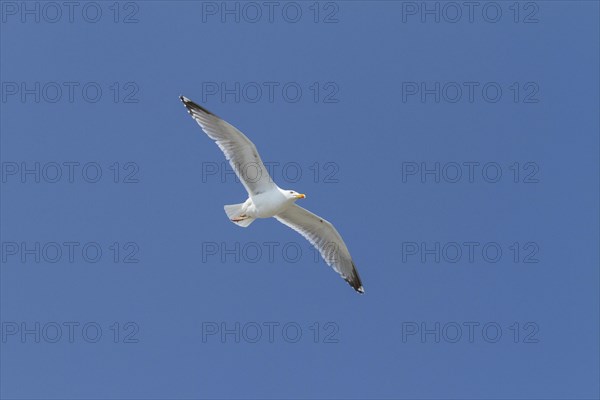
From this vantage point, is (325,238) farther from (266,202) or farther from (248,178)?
(248,178)

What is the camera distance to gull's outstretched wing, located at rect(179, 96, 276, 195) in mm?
7473

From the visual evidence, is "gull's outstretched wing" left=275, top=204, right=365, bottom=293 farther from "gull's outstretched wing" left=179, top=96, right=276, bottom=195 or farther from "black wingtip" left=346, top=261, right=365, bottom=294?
"gull's outstretched wing" left=179, top=96, right=276, bottom=195

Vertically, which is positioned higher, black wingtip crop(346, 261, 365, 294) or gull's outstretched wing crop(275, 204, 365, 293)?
gull's outstretched wing crop(275, 204, 365, 293)

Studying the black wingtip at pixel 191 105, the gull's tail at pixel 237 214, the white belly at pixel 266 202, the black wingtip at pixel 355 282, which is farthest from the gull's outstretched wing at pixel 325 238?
the black wingtip at pixel 191 105

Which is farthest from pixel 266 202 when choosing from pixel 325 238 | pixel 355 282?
pixel 355 282

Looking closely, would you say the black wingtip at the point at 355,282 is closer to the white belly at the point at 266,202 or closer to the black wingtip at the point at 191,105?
the white belly at the point at 266,202

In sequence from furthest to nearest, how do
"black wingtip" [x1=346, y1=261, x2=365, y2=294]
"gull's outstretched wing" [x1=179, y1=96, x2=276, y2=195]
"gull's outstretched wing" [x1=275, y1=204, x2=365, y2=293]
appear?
"black wingtip" [x1=346, y1=261, x2=365, y2=294], "gull's outstretched wing" [x1=275, y1=204, x2=365, y2=293], "gull's outstretched wing" [x1=179, y1=96, x2=276, y2=195]

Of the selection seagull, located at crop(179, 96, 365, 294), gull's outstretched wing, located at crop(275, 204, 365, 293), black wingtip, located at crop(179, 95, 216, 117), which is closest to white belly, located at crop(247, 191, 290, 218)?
seagull, located at crop(179, 96, 365, 294)

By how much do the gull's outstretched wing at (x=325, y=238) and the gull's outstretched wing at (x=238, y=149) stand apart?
0.47m

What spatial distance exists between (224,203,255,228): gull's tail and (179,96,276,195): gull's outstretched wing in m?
0.16

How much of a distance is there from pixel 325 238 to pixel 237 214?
3.42ft

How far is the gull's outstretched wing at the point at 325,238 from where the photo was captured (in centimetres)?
822

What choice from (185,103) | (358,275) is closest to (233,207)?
(185,103)

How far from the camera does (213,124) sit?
7.60 m
